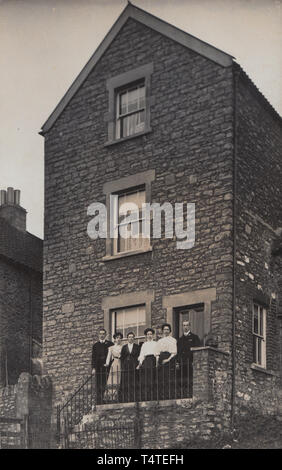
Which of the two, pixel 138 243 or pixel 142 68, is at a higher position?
pixel 142 68

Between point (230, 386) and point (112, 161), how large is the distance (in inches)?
279

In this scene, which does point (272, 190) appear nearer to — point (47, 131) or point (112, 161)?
point (112, 161)

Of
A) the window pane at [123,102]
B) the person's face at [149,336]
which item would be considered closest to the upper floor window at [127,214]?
the window pane at [123,102]

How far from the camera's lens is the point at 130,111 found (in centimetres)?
2319

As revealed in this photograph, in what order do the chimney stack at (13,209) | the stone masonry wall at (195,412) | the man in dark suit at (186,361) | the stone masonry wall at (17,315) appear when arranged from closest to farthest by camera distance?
the stone masonry wall at (195,412)
the man in dark suit at (186,361)
the stone masonry wall at (17,315)
the chimney stack at (13,209)

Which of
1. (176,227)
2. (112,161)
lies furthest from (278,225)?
(112,161)

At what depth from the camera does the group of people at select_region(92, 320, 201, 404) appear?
19422mm

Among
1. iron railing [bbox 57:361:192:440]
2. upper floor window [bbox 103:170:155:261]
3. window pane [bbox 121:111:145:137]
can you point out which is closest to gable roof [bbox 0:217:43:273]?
upper floor window [bbox 103:170:155:261]

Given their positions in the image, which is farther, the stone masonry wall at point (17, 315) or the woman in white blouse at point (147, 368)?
the stone masonry wall at point (17, 315)

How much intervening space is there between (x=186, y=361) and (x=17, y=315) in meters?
8.91

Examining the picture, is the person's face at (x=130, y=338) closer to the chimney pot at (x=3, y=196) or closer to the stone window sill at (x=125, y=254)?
the stone window sill at (x=125, y=254)

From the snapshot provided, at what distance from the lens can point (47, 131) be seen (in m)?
24.6

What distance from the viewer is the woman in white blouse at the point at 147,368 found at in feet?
64.5
